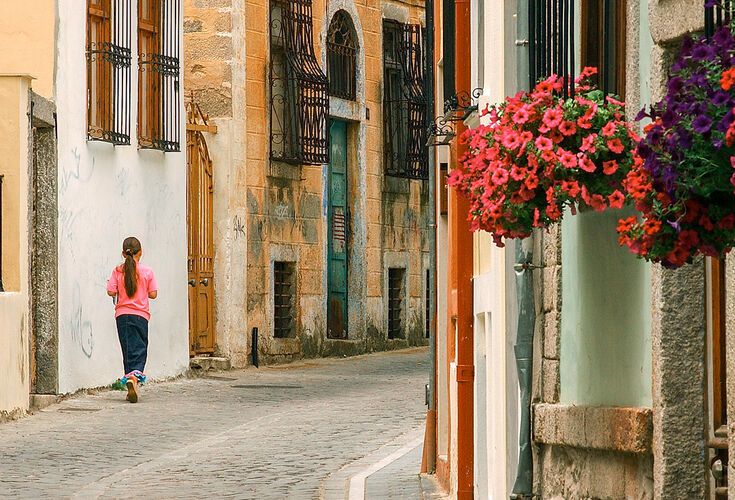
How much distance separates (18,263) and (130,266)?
144cm

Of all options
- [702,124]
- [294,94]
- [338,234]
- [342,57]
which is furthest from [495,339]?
[338,234]

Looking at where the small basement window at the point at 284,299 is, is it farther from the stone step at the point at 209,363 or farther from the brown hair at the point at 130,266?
the brown hair at the point at 130,266

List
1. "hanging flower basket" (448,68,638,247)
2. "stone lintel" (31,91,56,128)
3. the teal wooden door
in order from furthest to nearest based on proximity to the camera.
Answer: the teal wooden door, "stone lintel" (31,91,56,128), "hanging flower basket" (448,68,638,247)

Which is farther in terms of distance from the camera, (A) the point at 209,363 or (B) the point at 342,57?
(B) the point at 342,57

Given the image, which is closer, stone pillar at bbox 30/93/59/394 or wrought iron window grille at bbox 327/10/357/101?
stone pillar at bbox 30/93/59/394

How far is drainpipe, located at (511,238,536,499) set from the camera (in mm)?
8453

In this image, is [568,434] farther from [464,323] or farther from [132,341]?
[132,341]

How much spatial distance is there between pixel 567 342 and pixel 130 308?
11.9 meters

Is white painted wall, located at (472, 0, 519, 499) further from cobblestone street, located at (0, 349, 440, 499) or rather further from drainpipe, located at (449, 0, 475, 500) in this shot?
cobblestone street, located at (0, 349, 440, 499)

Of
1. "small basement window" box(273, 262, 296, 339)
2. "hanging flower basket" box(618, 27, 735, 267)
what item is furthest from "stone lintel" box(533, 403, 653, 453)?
"small basement window" box(273, 262, 296, 339)

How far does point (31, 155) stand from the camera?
19000mm

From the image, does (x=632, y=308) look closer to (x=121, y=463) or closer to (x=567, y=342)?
(x=567, y=342)

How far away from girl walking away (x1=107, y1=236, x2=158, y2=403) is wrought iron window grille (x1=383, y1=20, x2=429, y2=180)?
11166 mm

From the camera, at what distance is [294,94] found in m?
26.6
